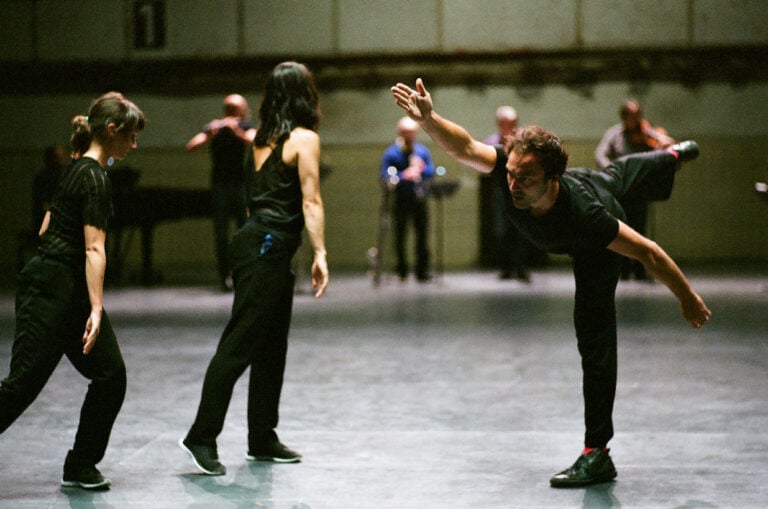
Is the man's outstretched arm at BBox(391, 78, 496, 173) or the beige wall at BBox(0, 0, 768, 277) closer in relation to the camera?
the man's outstretched arm at BBox(391, 78, 496, 173)

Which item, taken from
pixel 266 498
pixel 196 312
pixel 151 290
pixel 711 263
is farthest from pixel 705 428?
pixel 711 263

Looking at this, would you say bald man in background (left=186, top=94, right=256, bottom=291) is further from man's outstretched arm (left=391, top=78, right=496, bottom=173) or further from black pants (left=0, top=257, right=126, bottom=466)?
man's outstretched arm (left=391, top=78, right=496, bottom=173)

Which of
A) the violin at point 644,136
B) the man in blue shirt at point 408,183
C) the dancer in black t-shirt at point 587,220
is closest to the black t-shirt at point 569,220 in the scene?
the dancer in black t-shirt at point 587,220

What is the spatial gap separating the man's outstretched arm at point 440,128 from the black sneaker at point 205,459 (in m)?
1.50

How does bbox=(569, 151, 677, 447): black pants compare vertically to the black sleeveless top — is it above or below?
below

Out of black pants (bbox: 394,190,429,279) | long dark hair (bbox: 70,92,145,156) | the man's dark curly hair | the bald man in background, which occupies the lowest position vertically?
black pants (bbox: 394,190,429,279)

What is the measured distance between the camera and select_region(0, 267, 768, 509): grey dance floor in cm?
407

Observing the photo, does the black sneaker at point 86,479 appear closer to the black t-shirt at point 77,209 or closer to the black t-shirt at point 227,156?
the black t-shirt at point 77,209

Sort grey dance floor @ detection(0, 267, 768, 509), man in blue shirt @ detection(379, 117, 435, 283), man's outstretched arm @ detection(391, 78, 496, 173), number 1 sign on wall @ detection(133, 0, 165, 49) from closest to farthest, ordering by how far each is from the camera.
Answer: man's outstretched arm @ detection(391, 78, 496, 173) < grey dance floor @ detection(0, 267, 768, 509) < man in blue shirt @ detection(379, 117, 435, 283) < number 1 sign on wall @ detection(133, 0, 165, 49)

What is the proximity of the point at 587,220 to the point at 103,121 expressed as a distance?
1.78m

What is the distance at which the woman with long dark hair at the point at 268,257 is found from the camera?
4.40 meters

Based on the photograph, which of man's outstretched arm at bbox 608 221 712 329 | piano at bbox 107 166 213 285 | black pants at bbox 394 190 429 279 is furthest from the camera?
black pants at bbox 394 190 429 279

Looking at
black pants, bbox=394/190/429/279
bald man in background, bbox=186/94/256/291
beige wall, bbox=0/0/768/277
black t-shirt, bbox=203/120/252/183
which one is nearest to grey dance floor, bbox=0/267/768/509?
bald man in background, bbox=186/94/256/291

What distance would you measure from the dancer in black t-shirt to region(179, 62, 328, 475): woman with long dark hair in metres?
0.52
